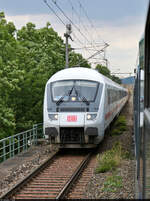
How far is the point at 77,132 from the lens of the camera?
40.0ft

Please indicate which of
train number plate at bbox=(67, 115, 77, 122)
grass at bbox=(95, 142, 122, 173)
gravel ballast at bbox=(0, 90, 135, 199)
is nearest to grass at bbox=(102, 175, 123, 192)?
gravel ballast at bbox=(0, 90, 135, 199)

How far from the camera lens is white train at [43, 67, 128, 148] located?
39.5ft

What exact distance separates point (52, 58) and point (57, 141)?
19.8 metres

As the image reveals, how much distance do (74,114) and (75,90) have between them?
1092 mm

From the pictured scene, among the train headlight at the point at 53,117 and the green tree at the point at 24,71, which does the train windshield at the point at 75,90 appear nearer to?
the train headlight at the point at 53,117

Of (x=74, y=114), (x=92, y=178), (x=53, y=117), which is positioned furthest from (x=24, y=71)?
(x=92, y=178)

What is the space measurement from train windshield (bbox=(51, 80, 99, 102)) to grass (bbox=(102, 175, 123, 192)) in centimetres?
430

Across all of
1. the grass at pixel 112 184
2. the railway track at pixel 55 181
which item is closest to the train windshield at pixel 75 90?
the railway track at pixel 55 181

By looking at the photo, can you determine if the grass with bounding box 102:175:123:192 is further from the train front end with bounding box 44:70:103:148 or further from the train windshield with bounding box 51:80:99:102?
the train windshield with bounding box 51:80:99:102

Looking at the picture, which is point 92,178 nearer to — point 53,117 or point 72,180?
point 72,180

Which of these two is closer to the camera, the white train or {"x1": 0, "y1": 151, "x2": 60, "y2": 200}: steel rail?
{"x1": 0, "y1": 151, "x2": 60, "y2": 200}: steel rail

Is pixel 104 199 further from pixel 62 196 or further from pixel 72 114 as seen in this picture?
pixel 72 114

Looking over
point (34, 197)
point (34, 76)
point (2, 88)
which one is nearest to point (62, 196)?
point (34, 197)

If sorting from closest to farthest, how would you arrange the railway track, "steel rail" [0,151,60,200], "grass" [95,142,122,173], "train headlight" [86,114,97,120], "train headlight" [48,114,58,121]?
"steel rail" [0,151,60,200] < the railway track < "grass" [95,142,122,173] < "train headlight" [86,114,97,120] < "train headlight" [48,114,58,121]
